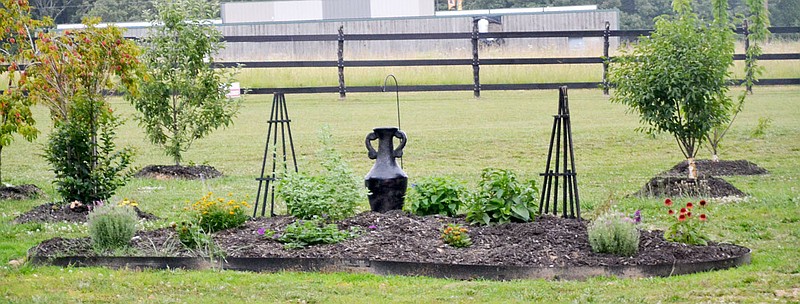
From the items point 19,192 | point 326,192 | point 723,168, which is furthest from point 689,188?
point 19,192

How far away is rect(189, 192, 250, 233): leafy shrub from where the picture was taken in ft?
29.5

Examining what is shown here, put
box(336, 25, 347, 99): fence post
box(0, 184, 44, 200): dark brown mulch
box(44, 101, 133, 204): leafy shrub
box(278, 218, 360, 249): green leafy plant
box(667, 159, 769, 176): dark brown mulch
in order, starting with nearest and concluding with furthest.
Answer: box(278, 218, 360, 249): green leafy plant < box(44, 101, 133, 204): leafy shrub < box(0, 184, 44, 200): dark brown mulch < box(667, 159, 769, 176): dark brown mulch < box(336, 25, 347, 99): fence post

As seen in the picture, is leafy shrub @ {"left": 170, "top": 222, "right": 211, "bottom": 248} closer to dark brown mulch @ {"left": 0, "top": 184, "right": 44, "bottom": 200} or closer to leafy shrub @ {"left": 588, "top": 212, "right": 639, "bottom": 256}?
leafy shrub @ {"left": 588, "top": 212, "right": 639, "bottom": 256}

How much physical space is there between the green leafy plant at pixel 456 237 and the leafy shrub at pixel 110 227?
2635 mm

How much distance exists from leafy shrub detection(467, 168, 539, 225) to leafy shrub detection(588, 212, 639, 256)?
3.77ft

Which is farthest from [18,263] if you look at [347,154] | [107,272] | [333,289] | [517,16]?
[517,16]

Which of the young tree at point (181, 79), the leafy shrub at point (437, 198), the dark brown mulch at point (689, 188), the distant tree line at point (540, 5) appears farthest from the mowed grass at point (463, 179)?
the distant tree line at point (540, 5)

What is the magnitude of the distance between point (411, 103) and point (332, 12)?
77.3 feet

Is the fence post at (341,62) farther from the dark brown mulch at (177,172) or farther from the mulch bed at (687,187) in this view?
the mulch bed at (687,187)

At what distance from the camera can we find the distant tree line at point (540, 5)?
1848 inches

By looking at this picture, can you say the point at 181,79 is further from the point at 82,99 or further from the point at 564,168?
the point at 564,168

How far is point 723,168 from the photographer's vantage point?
14.4 metres

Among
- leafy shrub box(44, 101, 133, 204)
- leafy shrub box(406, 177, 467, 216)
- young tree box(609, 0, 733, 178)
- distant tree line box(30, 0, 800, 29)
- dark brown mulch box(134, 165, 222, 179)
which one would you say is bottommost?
dark brown mulch box(134, 165, 222, 179)

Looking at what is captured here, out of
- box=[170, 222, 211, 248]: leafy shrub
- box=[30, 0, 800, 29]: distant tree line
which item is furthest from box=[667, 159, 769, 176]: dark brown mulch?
box=[30, 0, 800, 29]: distant tree line
